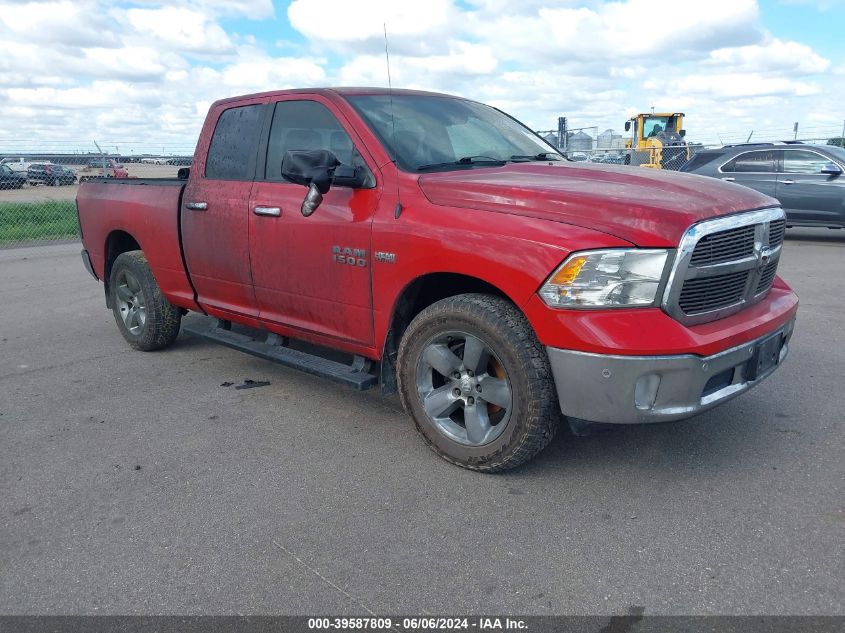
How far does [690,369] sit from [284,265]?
2.39m

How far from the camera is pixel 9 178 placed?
25.5 metres

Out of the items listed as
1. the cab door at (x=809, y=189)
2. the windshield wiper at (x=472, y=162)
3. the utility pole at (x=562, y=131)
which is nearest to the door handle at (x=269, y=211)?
the windshield wiper at (x=472, y=162)

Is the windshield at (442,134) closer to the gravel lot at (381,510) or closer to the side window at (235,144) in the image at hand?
the side window at (235,144)

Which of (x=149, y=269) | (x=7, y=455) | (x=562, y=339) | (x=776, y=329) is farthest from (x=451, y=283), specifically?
(x=149, y=269)

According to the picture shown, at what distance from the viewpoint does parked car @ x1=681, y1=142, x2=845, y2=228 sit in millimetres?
11758

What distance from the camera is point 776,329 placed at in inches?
140

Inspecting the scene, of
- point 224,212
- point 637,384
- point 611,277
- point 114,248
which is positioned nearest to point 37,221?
point 114,248

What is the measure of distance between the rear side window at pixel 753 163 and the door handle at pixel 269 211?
10.5 m

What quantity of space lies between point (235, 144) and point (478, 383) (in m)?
2.49

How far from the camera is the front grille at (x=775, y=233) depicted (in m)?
3.67

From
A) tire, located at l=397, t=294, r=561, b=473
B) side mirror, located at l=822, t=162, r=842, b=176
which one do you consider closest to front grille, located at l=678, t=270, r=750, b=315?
tire, located at l=397, t=294, r=561, b=473

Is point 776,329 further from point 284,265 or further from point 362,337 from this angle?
point 284,265

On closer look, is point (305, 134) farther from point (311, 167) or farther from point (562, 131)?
point (562, 131)

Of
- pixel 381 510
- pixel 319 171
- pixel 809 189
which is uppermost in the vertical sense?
pixel 319 171
